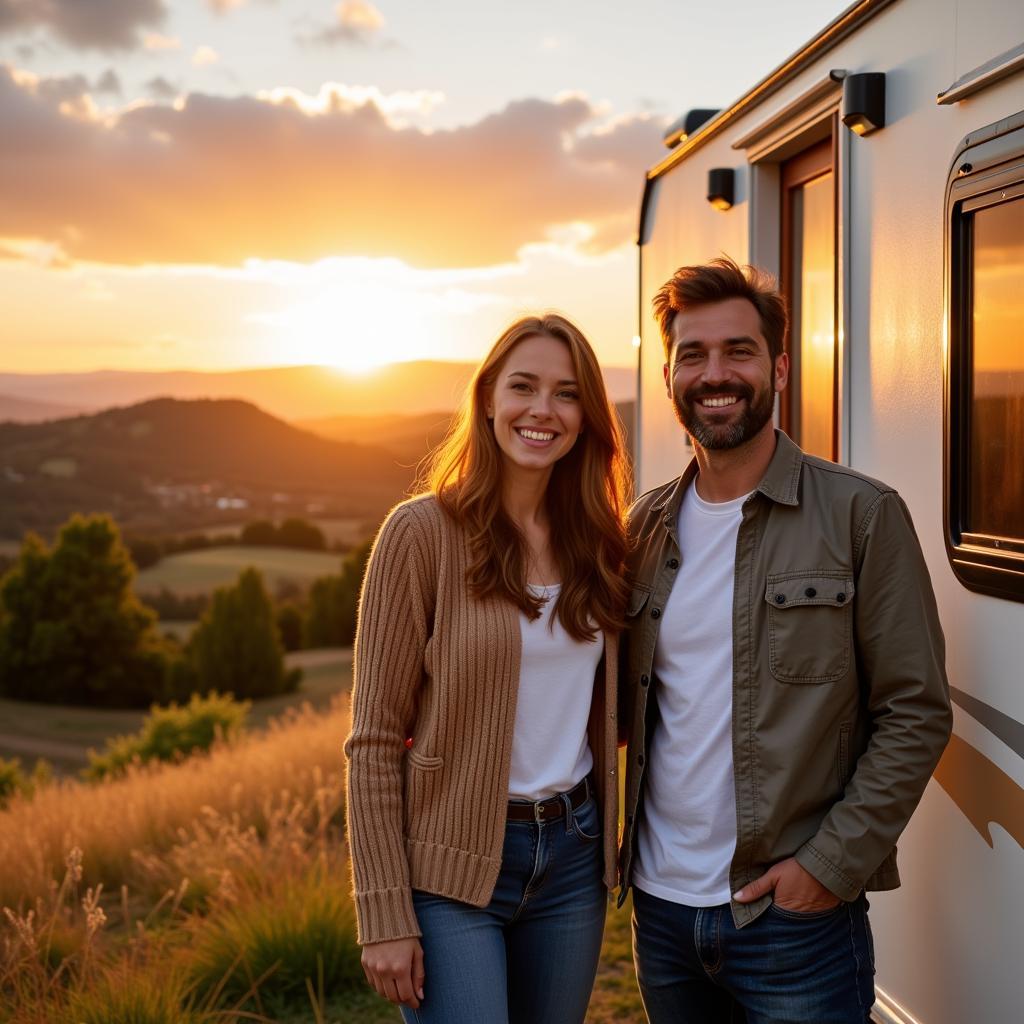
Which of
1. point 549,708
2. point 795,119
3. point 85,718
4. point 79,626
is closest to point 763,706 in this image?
point 549,708

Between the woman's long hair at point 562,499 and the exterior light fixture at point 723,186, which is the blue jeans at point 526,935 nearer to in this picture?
the woman's long hair at point 562,499

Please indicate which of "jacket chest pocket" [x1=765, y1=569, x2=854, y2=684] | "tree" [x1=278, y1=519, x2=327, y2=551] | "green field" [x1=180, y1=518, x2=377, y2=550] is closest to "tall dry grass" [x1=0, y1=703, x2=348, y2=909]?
"jacket chest pocket" [x1=765, y1=569, x2=854, y2=684]

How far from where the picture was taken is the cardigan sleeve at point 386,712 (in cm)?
224

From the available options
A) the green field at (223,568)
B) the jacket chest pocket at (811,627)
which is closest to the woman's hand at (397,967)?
the jacket chest pocket at (811,627)

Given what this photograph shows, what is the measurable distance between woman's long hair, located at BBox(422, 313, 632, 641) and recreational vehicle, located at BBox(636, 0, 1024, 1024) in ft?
2.48

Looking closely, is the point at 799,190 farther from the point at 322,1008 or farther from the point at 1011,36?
the point at 322,1008

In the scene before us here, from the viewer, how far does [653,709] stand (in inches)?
97.1

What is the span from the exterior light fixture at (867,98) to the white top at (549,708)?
158 cm

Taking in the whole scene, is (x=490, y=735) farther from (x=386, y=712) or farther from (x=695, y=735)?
(x=695, y=735)

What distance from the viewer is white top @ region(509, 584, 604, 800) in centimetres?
235

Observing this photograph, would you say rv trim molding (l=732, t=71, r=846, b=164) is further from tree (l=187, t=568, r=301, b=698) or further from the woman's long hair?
tree (l=187, t=568, r=301, b=698)

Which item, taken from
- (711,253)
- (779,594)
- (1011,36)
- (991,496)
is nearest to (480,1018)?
(779,594)

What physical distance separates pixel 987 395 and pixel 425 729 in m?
1.36

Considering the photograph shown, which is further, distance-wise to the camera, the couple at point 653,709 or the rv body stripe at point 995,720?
the rv body stripe at point 995,720
